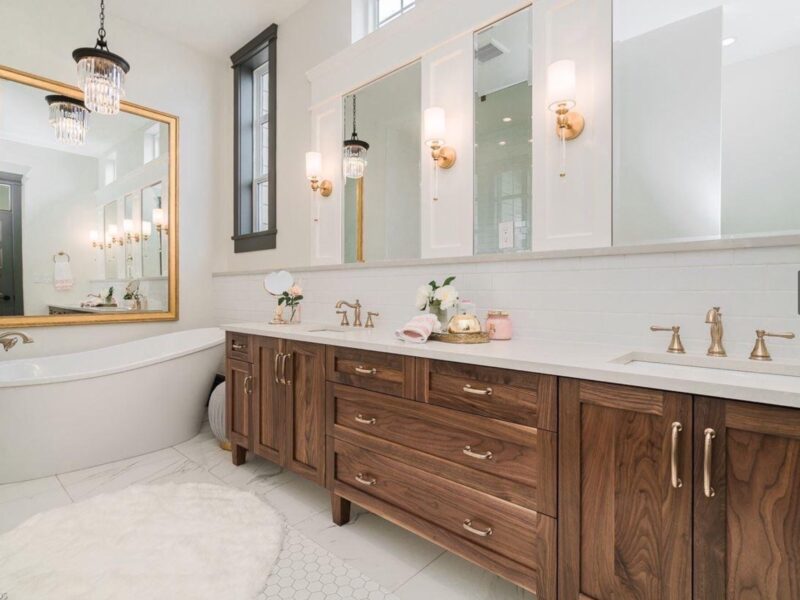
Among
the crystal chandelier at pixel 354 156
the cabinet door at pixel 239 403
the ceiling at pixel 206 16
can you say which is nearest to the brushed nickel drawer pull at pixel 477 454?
the cabinet door at pixel 239 403

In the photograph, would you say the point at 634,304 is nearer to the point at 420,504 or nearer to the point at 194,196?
the point at 420,504

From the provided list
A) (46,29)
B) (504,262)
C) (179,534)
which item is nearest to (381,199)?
(504,262)

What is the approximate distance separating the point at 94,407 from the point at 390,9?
3206 mm

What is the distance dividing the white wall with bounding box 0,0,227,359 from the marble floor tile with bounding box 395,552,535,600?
313cm

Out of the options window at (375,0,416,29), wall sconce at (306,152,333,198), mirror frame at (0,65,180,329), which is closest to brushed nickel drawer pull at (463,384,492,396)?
wall sconce at (306,152,333,198)

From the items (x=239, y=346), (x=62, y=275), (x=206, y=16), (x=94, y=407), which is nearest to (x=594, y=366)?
(x=239, y=346)

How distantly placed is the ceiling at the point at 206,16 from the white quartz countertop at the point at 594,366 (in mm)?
2826

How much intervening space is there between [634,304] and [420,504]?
113 centimetres

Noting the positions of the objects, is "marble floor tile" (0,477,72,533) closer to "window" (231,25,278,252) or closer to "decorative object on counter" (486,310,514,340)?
"window" (231,25,278,252)

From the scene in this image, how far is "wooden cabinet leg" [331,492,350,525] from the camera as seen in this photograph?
6.21 ft

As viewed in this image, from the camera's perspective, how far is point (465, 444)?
142cm

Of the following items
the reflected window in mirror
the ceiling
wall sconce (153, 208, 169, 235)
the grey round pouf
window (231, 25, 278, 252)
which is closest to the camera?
the reflected window in mirror

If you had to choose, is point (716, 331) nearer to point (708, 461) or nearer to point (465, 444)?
point (708, 461)

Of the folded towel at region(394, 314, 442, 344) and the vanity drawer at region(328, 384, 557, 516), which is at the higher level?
the folded towel at region(394, 314, 442, 344)
